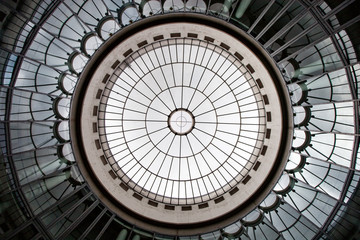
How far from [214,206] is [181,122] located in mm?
8685

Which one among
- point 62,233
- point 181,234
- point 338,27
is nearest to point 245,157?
point 181,234

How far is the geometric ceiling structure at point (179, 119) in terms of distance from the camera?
15.2m

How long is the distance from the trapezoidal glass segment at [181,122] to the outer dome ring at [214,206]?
6.90ft

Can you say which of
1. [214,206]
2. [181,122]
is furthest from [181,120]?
[214,206]

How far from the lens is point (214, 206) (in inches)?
947

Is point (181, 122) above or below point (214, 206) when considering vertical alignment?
above

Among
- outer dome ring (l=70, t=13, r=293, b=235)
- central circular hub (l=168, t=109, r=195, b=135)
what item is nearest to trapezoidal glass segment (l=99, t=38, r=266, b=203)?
central circular hub (l=168, t=109, r=195, b=135)

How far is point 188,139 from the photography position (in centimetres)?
2538

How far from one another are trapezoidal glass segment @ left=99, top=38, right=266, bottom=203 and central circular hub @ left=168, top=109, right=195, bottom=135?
99 millimetres

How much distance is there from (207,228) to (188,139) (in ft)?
28.0

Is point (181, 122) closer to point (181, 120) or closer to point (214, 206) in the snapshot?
point (181, 120)

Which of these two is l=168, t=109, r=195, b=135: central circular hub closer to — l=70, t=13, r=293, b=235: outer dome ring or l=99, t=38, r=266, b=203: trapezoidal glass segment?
l=99, t=38, r=266, b=203: trapezoidal glass segment

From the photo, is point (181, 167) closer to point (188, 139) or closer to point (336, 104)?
point (188, 139)

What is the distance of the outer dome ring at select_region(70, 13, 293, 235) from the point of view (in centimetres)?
1958
